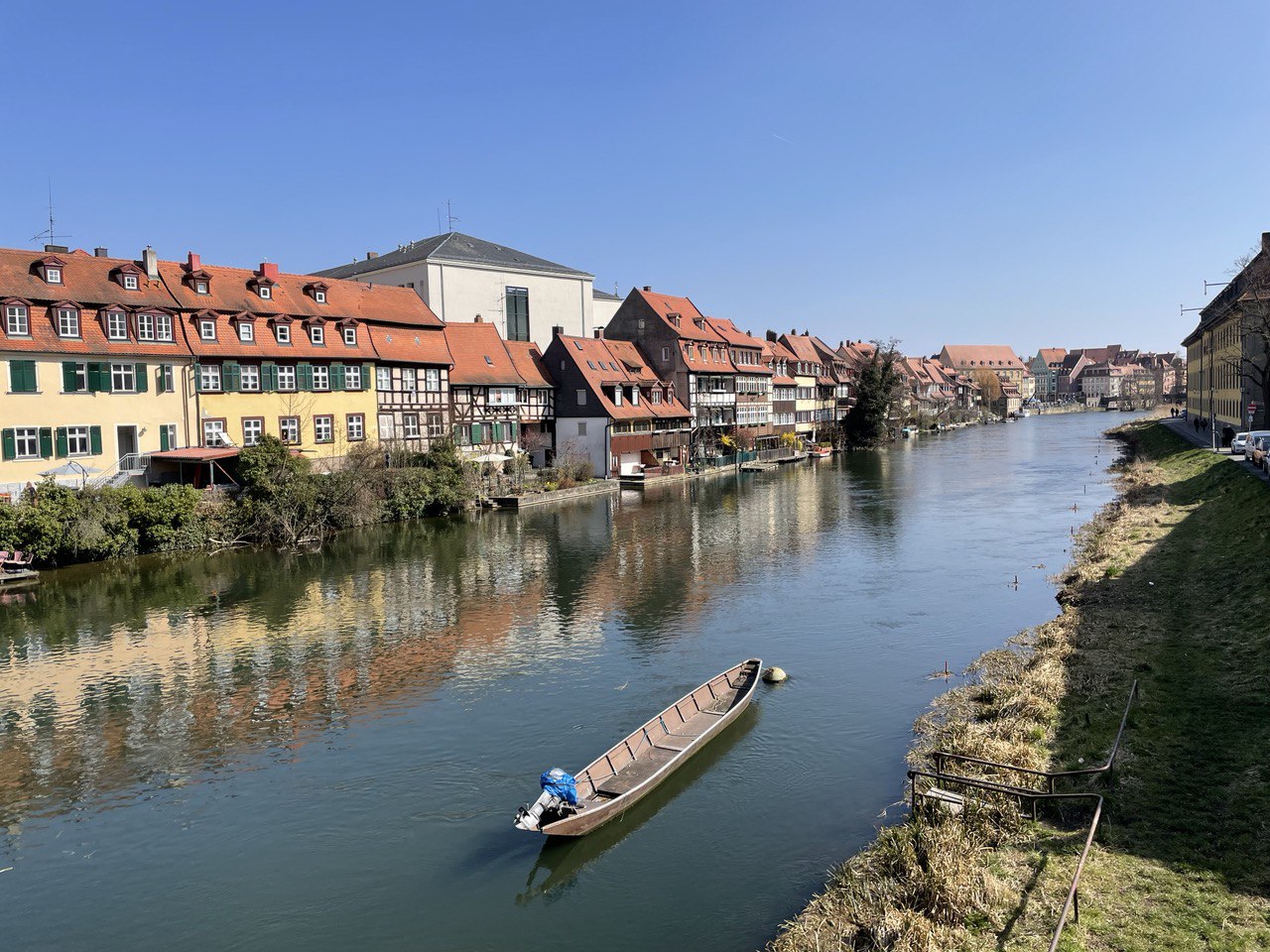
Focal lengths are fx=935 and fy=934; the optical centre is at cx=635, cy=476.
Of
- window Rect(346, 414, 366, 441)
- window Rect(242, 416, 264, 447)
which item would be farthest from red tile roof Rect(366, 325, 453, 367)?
window Rect(242, 416, 264, 447)

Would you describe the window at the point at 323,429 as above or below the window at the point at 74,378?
below

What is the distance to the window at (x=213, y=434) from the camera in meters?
37.7

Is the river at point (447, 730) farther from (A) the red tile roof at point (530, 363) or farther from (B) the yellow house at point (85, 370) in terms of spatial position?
(A) the red tile roof at point (530, 363)

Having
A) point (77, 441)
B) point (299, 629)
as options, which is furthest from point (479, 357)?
point (299, 629)

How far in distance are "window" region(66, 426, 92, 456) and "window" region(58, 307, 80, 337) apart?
3.48m

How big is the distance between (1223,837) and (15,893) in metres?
14.1

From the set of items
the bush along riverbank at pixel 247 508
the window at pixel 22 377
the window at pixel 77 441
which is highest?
the window at pixel 22 377

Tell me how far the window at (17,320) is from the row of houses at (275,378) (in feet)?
0.16

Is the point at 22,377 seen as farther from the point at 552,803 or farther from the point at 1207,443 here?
the point at 1207,443

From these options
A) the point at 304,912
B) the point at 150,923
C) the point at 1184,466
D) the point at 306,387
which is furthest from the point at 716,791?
the point at 1184,466

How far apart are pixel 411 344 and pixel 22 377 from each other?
59.0ft

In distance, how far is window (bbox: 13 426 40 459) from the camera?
1267 inches

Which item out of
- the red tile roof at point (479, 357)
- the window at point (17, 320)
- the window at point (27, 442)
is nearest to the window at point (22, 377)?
the window at point (17, 320)

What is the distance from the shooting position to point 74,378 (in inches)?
1330
